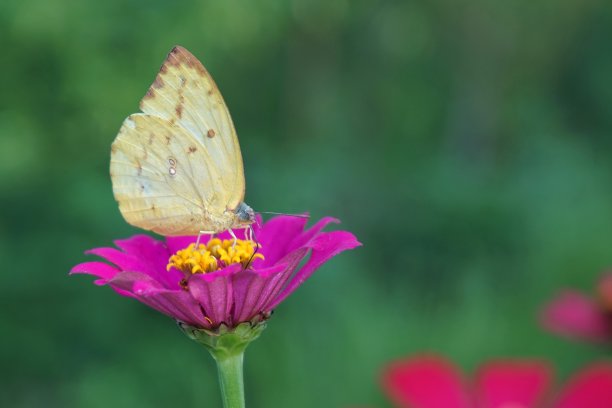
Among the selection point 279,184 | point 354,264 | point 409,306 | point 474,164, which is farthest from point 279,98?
point 409,306

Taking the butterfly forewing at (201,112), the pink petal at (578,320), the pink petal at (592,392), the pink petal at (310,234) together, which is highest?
the butterfly forewing at (201,112)

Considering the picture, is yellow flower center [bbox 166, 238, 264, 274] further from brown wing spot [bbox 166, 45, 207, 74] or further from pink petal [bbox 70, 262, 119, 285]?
brown wing spot [bbox 166, 45, 207, 74]

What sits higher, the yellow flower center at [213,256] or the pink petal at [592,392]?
the yellow flower center at [213,256]

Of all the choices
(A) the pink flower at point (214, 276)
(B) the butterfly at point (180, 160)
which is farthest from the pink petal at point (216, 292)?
(B) the butterfly at point (180, 160)

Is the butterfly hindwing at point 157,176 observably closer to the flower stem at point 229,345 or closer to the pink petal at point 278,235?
the pink petal at point 278,235

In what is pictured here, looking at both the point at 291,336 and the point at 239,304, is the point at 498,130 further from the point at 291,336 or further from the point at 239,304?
the point at 239,304
